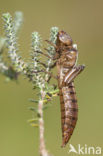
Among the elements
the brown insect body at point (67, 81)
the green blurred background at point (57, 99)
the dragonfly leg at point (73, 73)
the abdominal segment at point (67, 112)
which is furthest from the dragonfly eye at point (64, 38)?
the green blurred background at point (57, 99)

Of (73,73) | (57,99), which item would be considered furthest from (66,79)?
(57,99)

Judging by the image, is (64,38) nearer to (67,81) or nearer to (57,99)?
(67,81)

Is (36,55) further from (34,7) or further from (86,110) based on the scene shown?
(34,7)

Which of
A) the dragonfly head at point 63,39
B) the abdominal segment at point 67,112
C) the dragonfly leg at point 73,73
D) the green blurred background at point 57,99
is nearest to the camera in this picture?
the abdominal segment at point 67,112

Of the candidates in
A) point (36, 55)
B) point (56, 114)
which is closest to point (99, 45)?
point (56, 114)

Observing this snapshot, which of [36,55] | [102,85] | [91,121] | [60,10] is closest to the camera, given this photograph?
[36,55]

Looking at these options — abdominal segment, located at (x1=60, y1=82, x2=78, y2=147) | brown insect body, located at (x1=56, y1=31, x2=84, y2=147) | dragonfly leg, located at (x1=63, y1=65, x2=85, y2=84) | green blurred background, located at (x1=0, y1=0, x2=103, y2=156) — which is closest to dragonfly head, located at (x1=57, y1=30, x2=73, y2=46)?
brown insect body, located at (x1=56, y1=31, x2=84, y2=147)

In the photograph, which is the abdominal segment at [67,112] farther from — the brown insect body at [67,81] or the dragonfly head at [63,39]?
the dragonfly head at [63,39]

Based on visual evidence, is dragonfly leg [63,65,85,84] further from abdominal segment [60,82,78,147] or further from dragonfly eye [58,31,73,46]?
dragonfly eye [58,31,73,46]
